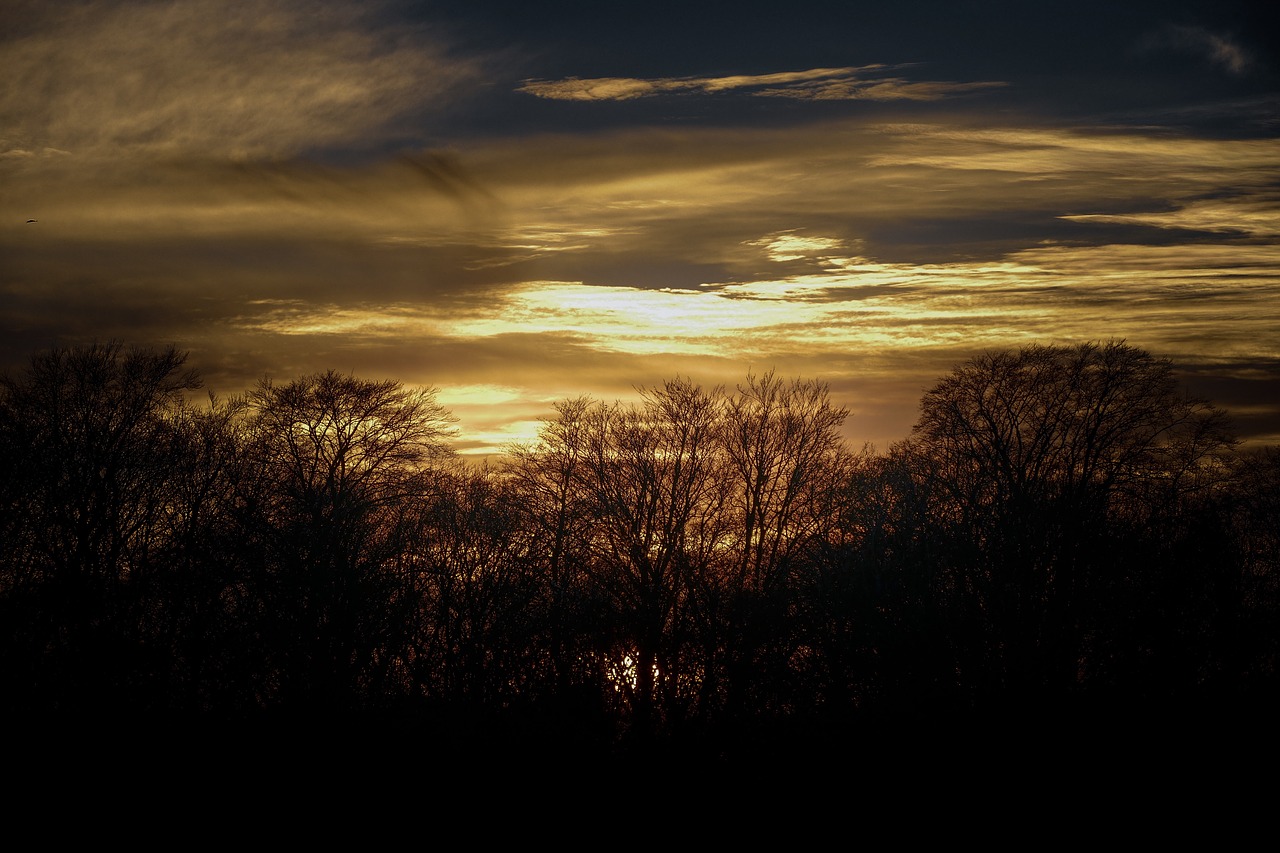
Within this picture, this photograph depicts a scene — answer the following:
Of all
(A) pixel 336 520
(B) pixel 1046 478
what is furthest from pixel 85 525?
(B) pixel 1046 478

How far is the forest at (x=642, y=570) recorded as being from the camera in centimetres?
4434

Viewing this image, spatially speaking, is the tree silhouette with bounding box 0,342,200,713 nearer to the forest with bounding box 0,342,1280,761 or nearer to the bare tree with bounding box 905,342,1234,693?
the forest with bounding box 0,342,1280,761

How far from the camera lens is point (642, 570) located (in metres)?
51.1

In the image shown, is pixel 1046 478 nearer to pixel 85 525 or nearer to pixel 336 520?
pixel 336 520

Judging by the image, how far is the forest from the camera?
44344 mm

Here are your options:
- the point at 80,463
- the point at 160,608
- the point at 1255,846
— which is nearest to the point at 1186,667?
the point at 1255,846

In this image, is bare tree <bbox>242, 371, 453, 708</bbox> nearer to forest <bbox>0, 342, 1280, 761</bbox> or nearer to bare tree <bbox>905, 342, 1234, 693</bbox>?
forest <bbox>0, 342, 1280, 761</bbox>

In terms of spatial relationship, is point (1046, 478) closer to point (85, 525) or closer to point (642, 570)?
point (642, 570)

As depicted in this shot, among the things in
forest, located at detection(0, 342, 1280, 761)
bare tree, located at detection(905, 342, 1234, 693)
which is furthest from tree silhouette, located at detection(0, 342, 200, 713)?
bare tree, located at detection(905, 342, 1234, 693)

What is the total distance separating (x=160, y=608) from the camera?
4744 centimetres

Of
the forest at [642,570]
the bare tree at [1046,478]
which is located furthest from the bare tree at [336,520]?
the bare tree at [1046,478]

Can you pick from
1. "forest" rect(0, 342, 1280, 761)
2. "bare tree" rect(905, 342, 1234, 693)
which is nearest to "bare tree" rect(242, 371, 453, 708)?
"forest" rect(0, 342, 1280, 761)

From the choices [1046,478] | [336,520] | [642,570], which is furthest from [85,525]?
[1046,478]

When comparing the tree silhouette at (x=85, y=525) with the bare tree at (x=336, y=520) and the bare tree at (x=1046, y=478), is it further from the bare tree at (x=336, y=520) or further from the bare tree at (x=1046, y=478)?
the bare tree at (x=1046, y=478)
